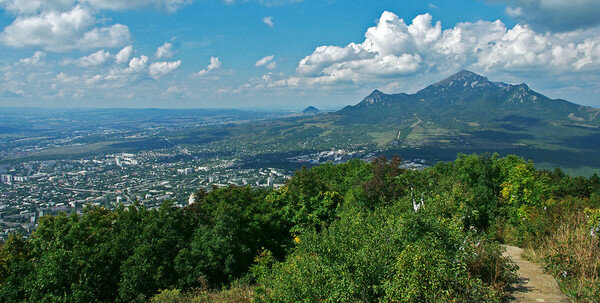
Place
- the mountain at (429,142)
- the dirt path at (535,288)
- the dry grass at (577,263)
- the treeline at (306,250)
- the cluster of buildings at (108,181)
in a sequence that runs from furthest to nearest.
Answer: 1. the mountain at (429,142)
2. the cluster of buildings at (108,181)
3. the dirt path at (535,288)
4. the dry grass at (577,263)
5. the treeline at (306,250)

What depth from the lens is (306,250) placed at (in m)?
11.6

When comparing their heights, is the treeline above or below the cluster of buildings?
above

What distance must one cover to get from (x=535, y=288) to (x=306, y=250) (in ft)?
24.2

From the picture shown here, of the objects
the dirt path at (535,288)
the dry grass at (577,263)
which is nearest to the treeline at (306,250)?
the dry grass at (577,263)

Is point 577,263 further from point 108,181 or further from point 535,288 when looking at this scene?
point 108,181

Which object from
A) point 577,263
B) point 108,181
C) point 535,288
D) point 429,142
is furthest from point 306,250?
point 429,142

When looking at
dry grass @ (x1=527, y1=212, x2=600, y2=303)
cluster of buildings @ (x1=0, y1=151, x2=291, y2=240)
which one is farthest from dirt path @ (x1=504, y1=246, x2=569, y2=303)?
cluster of buildings @ (x1=0, y1=151, x2=291, y2=240)

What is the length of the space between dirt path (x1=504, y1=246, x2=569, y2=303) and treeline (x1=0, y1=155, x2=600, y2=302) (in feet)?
1.33

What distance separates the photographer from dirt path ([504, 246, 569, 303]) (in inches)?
366

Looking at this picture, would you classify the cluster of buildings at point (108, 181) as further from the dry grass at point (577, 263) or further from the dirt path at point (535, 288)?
the dry grass at point (577, 263)

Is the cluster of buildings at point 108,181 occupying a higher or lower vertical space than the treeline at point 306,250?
lower

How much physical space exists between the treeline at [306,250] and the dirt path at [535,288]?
41 centimetres

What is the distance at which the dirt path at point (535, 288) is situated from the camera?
9294mm

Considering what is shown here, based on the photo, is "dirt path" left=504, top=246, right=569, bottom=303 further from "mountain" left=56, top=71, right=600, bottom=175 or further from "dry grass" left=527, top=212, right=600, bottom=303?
"mountain" left=56, top=71, right=600, bottom=175
